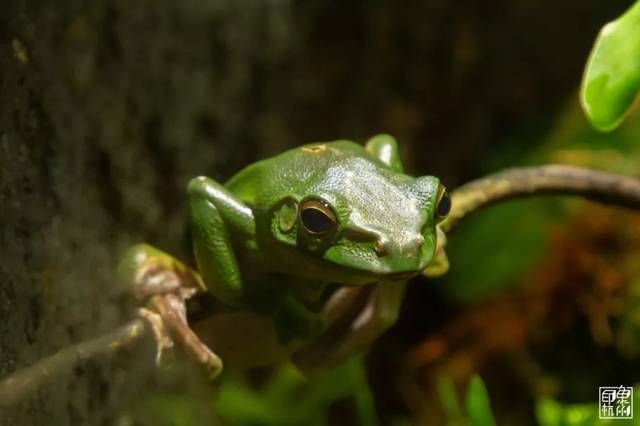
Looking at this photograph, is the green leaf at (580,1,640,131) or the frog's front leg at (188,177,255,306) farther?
the frog's front leg at (188,177,255,306)

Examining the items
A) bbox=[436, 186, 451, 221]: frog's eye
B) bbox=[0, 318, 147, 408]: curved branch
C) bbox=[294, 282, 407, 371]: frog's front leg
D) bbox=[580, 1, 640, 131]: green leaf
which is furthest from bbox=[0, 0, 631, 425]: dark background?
bbox=[580, 1, 640, 131]: green leaf

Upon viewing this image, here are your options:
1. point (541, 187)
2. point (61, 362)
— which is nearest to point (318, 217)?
point (61, 362)

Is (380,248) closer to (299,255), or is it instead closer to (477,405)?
(299,255)

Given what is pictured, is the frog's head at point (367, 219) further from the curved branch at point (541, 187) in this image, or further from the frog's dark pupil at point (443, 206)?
the curved branch at point (541, 187)

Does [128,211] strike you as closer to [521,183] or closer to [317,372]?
[317,372]

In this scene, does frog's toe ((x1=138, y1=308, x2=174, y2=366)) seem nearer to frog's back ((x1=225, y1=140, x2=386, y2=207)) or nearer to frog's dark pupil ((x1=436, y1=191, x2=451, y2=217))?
frog's back ((x1=225, y1=140, x2=386, y2=207))
